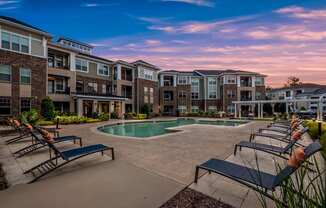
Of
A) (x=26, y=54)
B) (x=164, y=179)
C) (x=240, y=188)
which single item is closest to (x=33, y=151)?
(x=164, y=179)

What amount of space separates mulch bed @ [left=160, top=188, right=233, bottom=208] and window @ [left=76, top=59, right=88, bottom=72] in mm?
25841

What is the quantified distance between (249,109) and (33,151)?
38.9 meters

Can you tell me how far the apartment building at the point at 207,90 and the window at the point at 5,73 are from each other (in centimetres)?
2612

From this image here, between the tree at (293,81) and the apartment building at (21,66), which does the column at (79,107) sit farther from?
the tree at (293,81)

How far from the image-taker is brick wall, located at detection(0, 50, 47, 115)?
55.8 feet

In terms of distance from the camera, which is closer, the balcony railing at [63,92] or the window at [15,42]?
the window at [15,42]

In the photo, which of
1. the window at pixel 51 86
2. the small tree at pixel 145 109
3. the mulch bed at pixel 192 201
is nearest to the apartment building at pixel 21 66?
the window at pixel 51 86

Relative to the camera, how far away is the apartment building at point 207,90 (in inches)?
1458

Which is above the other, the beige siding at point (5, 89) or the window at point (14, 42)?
the window at point (14, 42)

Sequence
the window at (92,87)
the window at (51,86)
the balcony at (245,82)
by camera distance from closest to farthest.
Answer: the window at (51,86)
the window at (92,87)
the balcony at (245,82)

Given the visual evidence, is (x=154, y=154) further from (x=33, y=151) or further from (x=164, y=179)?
(x=33, y=151)

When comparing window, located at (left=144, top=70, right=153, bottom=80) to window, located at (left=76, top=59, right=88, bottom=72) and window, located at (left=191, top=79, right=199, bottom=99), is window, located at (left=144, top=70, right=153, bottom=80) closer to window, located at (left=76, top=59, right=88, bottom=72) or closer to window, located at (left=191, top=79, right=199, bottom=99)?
window, located at (left=76, top=59, right=88, bottom=72)

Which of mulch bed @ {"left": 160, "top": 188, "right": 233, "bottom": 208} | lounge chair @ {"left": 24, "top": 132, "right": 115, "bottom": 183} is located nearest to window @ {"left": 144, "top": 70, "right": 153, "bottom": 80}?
lounge chair @ {"left": 24, "top": 132, "right": 115, "bottom": 183}

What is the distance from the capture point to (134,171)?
14.5 ft
